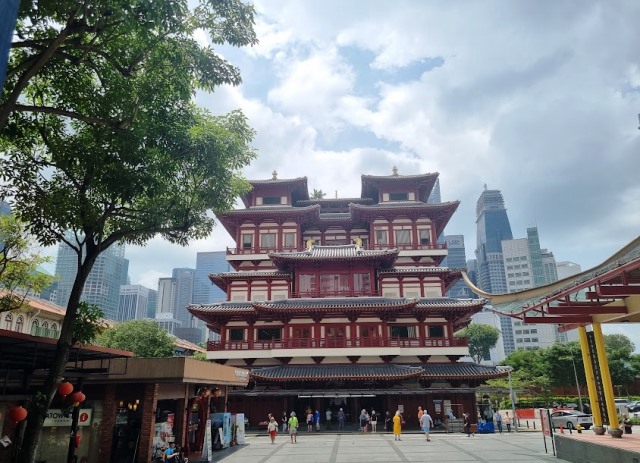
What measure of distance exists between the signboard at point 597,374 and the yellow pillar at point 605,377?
0.25 meters

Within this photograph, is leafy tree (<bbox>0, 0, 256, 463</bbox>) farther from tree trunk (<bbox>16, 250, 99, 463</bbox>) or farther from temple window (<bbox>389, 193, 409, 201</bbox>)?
temple window (<bbox>389, 193, 409, 201</bbox>)

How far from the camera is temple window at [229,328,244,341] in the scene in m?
37.1

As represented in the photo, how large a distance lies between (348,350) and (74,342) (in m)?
25.7

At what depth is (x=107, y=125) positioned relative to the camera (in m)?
10.5

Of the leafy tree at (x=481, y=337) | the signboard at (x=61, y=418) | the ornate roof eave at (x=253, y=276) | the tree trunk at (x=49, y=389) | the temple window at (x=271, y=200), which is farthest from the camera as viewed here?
the leafy tree at (x=481, y=337)

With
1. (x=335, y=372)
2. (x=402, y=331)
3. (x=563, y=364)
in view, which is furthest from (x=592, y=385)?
(x=563, y=364)

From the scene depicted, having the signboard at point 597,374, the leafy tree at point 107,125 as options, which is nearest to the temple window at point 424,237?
the signboard at point 597,374

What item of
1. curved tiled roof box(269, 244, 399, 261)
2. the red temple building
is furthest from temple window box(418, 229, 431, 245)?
curved tiled roof box(269, 244, 399, 261)

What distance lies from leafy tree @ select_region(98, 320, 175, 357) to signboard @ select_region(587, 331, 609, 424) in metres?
40.9

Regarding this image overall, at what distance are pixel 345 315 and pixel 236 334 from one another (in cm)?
918

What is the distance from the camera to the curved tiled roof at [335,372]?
3181 centimetres

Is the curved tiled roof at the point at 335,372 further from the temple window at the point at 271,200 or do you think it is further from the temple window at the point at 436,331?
the temple window at the point at 271,200

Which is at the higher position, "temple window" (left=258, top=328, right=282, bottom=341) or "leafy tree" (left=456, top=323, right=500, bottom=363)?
"leafy tree" (left=456, top=323, right=500, bottom=363)

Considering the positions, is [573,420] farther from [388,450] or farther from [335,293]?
[335,293]
